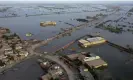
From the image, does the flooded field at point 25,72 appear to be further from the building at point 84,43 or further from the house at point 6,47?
the building at point 84,43

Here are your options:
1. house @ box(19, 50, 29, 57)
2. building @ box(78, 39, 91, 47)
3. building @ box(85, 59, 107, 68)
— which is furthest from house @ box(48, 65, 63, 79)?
building @ box(78, 39, 91, 47)

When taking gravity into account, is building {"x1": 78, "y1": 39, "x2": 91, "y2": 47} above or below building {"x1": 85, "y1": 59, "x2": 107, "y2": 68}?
below

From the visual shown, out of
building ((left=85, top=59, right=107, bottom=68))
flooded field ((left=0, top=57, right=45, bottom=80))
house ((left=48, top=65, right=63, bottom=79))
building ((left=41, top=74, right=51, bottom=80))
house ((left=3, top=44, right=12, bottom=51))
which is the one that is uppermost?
building ((left=85, top=59, right=107, bottom=68))

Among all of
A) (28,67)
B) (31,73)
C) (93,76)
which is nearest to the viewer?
(93,76)

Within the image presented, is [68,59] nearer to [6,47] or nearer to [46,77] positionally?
[46,77]

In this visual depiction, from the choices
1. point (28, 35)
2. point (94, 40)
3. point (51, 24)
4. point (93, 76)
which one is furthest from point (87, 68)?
point (51, 24)

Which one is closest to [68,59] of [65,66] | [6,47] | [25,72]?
[65,66]

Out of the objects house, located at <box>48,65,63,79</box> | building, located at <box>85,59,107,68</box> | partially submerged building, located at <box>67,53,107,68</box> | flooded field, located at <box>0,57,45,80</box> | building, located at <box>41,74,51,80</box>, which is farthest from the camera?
partially submerged building, located at <box>67,53,107,68</box>

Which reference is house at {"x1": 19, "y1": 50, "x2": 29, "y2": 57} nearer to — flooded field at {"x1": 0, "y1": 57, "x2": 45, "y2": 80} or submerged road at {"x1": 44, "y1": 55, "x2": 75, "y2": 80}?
flooded field at {"x1": 0, "y1": 57, "x2": 45, "y2": 80}

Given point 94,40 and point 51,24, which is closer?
point 94,40

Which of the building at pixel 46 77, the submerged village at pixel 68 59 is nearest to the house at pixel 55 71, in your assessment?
the submerged village at pixel 68 59

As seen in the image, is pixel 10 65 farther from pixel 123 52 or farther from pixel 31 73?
pixel 123 52
